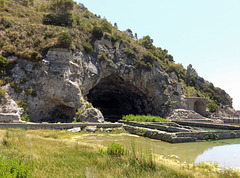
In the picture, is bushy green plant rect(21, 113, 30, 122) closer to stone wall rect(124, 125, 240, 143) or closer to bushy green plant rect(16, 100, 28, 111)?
bushy green plant rect(16, 100, 28, 111)

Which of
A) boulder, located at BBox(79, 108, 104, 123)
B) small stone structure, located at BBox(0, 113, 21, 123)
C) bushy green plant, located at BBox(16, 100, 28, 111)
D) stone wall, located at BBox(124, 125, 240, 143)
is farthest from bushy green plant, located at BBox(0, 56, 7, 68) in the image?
stone wall, located at BBox(124, 125, 240, 143)

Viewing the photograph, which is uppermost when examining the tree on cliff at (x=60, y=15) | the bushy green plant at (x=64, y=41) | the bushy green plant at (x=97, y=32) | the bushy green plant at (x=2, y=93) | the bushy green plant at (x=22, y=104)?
the tree on cliff at (x=60, y=15)

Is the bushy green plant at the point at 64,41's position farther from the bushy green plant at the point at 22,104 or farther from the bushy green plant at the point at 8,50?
the bushy green plant at the point at 22,104

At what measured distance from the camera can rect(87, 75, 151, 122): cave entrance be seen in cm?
3977

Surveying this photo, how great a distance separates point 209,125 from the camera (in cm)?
2552

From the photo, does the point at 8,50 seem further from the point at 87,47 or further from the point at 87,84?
the point at 87,84

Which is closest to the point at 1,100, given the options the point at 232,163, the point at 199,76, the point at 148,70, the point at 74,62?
the point at 74,62

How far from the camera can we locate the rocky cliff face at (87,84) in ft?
80.0

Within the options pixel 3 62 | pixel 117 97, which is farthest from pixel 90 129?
pixel 117 97

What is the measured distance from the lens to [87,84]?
101 ft

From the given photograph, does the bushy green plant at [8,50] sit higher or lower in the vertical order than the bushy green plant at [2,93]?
higher

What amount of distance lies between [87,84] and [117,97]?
2004cm

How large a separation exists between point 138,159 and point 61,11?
40019 millimetres

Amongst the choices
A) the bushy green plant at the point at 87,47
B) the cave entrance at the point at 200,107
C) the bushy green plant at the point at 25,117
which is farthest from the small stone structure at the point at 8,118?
the cave entrance at the point at 200,107
